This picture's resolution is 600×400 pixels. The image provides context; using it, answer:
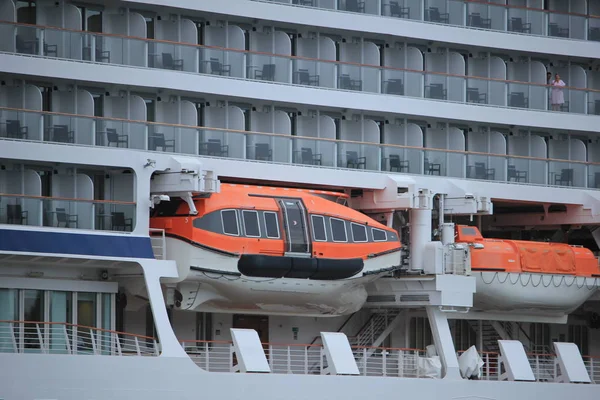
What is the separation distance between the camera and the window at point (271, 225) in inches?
1673

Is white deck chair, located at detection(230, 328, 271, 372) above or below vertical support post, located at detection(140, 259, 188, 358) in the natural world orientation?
below

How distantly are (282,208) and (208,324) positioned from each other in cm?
434

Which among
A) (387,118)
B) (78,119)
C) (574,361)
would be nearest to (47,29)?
(78,119)

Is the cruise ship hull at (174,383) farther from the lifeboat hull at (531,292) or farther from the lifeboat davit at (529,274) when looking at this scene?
the lifeboat davit at (529,274)

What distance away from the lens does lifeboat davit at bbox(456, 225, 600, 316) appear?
4669 cm

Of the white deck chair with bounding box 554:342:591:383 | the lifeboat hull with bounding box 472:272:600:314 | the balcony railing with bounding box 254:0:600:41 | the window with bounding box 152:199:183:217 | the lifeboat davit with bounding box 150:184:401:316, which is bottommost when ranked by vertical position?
the white deck chair with bounding box 554:342:591:383

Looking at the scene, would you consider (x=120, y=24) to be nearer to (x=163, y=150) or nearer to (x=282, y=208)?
(x=163, y=150)

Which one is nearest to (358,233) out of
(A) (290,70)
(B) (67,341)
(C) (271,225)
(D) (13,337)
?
(C) (271,225)

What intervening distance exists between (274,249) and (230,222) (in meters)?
1.37

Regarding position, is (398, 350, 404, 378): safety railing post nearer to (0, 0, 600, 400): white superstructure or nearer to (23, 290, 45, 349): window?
(0, 0, 600, 400): white superstructure

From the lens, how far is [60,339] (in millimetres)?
39562

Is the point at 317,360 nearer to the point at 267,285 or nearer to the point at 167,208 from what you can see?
the point at 267,285

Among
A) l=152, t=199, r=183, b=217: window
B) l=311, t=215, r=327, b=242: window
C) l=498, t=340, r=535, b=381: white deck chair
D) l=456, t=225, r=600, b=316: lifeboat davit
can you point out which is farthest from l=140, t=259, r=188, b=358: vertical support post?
l=498, t=340, r=535, b=381: white deck chair

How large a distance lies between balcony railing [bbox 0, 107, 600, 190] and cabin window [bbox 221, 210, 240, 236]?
6.23 ft
